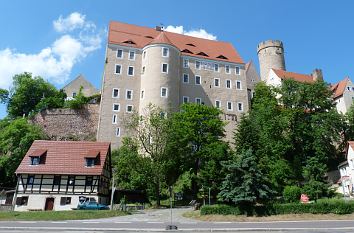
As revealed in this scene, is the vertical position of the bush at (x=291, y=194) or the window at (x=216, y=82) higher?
the window at (x=216, y=82)

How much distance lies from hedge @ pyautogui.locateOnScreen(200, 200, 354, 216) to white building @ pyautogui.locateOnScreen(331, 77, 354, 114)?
43.9 meters

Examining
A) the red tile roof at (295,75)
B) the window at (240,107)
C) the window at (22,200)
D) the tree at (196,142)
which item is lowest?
the window at (22,200)

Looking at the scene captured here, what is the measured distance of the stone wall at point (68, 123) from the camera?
176 ft

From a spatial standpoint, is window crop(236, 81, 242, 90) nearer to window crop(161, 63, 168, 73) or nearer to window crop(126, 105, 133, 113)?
window crop(161, 63, 168, 73)

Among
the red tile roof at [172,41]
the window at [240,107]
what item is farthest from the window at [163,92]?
the window at [240,107]

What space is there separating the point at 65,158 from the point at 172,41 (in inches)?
1436

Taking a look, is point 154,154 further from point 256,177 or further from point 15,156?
point 15,156

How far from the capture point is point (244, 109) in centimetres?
6206

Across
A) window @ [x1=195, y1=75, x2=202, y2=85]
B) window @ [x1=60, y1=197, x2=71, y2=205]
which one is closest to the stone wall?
window @ [x1=60, y1=197, x2=71, y2=205]

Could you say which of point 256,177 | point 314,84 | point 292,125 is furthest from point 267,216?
point 314,84

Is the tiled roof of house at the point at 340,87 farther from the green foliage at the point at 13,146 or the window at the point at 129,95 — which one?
the green foliage at the point at 13,146

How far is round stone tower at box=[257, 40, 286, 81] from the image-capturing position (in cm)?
7896

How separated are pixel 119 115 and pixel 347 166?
34489 mm

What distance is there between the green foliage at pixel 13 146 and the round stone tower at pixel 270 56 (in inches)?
2094
